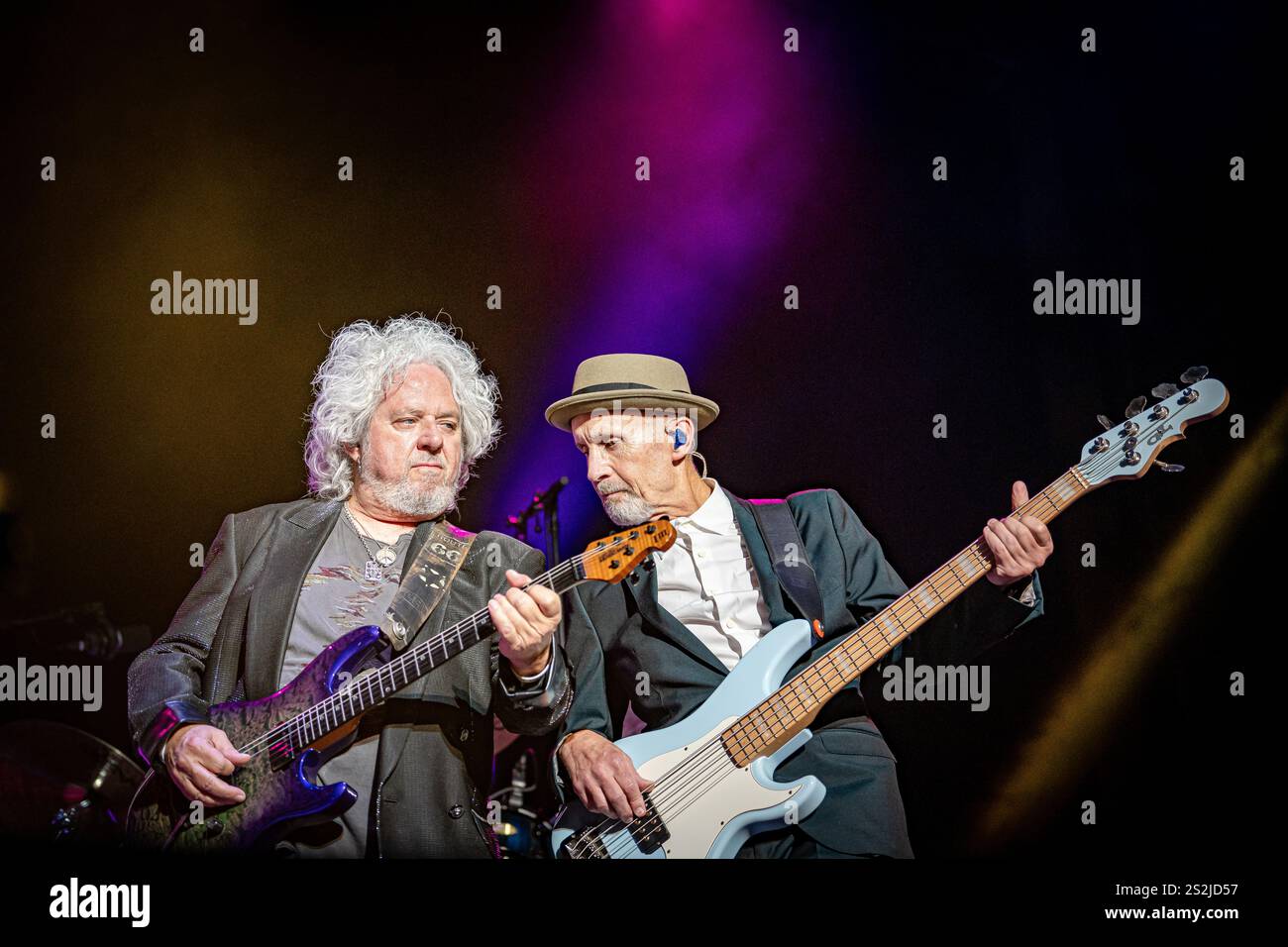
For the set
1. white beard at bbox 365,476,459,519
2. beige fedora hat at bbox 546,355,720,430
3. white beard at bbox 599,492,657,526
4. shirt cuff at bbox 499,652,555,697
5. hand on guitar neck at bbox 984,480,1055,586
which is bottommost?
shirt cuff at bbox 499,652,555,697

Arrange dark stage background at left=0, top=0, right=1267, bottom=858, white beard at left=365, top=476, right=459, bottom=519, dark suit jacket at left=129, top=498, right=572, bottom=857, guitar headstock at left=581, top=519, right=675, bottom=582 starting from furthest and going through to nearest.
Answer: dark stage background at left=0, top=0, right=1267, bottom=858 → white beard at left=365, top=476, right=459, bottom=519 → dark suit jacket at left=129, top=498, right=572, bottom=857 → guitar headstock at left=581, top=519, right=675, bottom=582

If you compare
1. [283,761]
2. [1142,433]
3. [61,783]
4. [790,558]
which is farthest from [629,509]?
[61,783]

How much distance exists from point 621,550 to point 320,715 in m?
0.99

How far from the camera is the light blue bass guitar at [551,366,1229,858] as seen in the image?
131 inches

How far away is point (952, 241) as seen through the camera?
13.0 ft

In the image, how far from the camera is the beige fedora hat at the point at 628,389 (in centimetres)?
369

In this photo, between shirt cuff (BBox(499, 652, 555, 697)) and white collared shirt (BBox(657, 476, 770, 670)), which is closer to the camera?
shirt cuff (BBox(499, 652, 555, 697))

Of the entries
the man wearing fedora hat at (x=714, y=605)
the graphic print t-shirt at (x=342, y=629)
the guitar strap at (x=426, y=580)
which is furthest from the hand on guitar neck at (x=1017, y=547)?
the graphic print t-shirt at (x=342, y=629)

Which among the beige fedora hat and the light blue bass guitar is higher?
the beige fedora hat

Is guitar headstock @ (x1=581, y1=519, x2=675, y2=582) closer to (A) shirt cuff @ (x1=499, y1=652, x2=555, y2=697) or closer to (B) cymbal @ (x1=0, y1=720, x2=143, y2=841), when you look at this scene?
(A) shirt cuff @ (x1=499, y1=652, x2=555, y2=697)

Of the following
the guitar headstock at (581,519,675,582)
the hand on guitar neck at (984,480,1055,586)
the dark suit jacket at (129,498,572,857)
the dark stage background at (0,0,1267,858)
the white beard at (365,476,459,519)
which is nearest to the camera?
the guitar headstock at (581,519,675,582)

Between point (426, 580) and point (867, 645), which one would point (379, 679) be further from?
point (867, 645)

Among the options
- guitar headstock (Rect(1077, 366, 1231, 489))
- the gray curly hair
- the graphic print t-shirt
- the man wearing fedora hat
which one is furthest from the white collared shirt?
guitar headstock (Rect(1077, 366, 1231, 489))

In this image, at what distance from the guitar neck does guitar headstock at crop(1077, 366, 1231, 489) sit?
73mm
